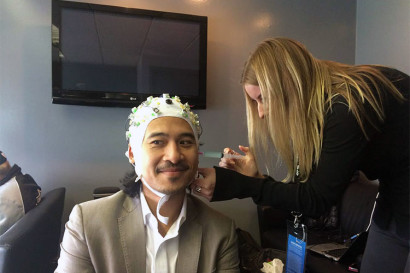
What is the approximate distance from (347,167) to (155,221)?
745 millimetres

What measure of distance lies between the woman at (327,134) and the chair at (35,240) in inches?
36.5

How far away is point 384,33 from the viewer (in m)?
2.66

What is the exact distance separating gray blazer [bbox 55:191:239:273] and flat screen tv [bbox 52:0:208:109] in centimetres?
135

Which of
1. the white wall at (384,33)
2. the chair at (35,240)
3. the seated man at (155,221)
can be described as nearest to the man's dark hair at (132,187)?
the seated man at (155,221)

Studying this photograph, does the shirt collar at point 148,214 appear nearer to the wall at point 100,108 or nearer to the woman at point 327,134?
the woman at point 327,134

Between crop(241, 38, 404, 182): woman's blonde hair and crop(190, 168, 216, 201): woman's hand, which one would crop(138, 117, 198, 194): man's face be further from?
crop(241, 38, 404, 182): woman's blonde hair

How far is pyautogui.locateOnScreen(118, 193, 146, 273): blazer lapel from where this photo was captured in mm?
1112

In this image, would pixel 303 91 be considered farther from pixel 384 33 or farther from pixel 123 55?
pixel 384 33

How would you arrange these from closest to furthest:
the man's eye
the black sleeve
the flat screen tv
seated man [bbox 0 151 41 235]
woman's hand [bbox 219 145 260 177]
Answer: the black sleeve
the man's eye
woman's hand [bbox 219 145 260 177]
seated man [bbox 0 151 41 235]
the flat screen tv

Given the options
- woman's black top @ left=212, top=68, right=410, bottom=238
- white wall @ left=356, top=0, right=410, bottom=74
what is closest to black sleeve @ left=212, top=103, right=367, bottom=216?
woman's black top @ left=212, top=68, right=410, bottom=238

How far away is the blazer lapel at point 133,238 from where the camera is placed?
3.65 feet

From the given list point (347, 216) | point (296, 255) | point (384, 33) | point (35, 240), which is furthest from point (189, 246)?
point (384, 33)

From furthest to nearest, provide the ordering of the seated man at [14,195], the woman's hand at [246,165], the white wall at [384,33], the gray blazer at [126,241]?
the white wall at [384,33]
the seated man at [14,195]
the woman's hand at [246,165]
the gray blazer at [126,241]

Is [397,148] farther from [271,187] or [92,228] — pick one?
[92,228]
